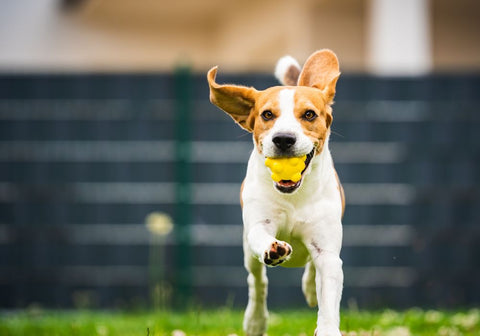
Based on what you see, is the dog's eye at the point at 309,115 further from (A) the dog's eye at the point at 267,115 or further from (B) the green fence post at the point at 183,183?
(B) the green fence post at the point at 183,183

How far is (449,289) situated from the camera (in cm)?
686

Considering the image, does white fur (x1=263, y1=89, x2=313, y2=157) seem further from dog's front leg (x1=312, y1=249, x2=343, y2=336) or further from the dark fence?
the dark fence

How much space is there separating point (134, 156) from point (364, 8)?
14.9ft

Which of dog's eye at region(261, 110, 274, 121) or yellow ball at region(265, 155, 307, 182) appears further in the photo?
dog's eye at region(261, 110, 274, 121)

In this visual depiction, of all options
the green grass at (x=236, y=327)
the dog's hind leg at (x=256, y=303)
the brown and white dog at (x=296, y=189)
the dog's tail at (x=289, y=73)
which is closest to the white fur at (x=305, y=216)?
the brown and white dog at (x=296, y=189)

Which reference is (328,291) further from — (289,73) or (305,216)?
(289,73)

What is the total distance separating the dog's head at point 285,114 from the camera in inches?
107

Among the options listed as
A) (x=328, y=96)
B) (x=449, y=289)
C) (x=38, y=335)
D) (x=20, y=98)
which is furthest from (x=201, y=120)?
(x=328, y=96)

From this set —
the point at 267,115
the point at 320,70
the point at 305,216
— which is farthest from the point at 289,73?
the point at 305,216

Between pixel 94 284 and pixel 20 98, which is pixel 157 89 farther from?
pixel 94 284

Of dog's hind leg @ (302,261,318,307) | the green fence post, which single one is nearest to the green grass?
dog's hind leg @ (302,261,318,307)

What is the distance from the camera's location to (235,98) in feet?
9.93

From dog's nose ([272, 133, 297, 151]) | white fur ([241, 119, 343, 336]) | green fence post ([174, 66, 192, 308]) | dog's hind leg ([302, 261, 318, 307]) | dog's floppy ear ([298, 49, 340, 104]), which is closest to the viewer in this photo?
dog's nose ([272, 133, 297, 151])

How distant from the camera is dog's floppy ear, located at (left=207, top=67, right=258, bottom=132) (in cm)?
300
